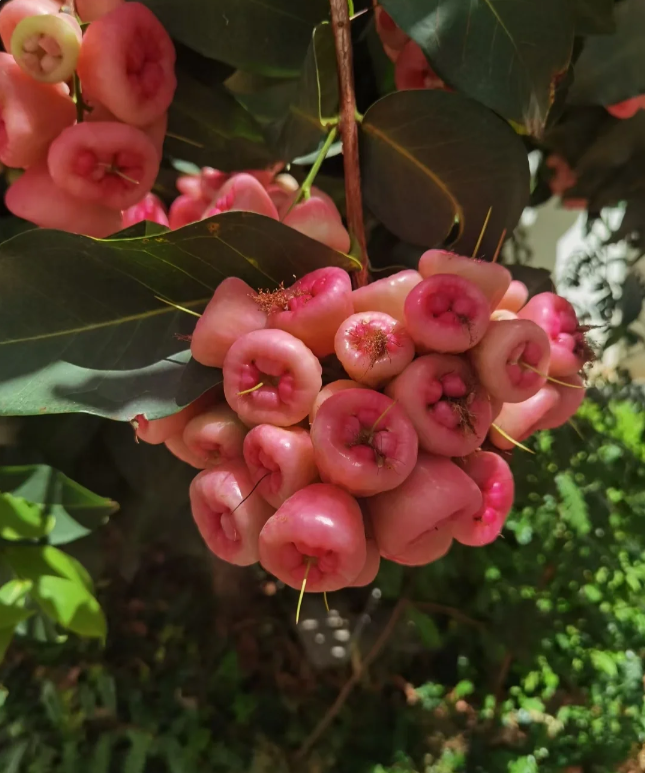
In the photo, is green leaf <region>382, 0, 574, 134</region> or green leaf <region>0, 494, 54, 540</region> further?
green leaf <region>0, 494, 54, 540</region>

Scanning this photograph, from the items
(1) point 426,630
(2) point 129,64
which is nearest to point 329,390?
(2) point 129,64

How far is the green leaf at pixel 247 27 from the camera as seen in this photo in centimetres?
42

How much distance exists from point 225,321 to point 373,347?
8cm

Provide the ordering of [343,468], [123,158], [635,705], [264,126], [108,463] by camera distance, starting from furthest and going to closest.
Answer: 1. [635,705]
2. [108,463]
3. [264,126]
4. [123,158]
5. [343,468]

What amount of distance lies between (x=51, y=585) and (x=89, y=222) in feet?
0.97

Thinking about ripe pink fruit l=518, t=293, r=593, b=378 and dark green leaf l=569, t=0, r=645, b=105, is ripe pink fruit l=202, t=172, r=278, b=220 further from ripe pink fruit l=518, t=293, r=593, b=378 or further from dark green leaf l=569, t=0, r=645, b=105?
dark green leaf l=569, t=0, r=645, b=105

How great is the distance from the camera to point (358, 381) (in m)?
0.32

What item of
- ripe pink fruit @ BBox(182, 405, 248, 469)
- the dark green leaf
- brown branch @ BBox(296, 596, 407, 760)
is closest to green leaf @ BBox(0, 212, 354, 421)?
ripe pink fruit @ BBox(182, 405, 248, 469)

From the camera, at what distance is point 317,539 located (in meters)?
0.28

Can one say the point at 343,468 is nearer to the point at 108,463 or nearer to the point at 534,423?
the point at 534,423

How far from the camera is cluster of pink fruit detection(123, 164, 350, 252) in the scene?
0.37 meters

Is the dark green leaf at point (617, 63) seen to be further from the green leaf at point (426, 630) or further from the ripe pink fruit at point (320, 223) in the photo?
the green leaf at point (426, 630)

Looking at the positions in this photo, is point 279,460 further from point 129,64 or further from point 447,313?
point 129,64

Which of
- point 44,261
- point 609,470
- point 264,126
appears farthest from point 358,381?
point 609,470
